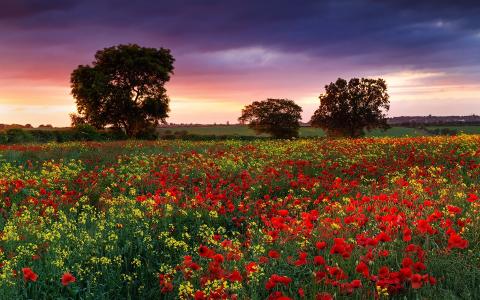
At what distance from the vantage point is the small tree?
6812 cm

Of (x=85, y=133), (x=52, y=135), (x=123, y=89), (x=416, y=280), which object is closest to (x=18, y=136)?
(x=52, y=135)

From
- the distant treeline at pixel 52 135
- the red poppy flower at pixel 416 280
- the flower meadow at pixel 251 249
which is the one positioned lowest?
the flower meadow at pixel 251 249

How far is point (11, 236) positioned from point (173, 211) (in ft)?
9.36

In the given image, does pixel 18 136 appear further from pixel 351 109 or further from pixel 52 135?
pixel 351 109

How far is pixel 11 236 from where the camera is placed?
7.31 m

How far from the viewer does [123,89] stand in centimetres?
5328

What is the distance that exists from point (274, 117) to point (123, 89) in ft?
77.4

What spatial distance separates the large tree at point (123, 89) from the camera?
171ft

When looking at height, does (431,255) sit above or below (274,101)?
below

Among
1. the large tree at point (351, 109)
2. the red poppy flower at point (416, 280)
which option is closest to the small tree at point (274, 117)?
the large tree at point (351, 109)

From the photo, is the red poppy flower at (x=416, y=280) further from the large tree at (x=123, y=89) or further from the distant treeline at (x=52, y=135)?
the large tree at (x=123, y=89)

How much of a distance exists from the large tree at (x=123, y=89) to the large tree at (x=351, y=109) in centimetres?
2022

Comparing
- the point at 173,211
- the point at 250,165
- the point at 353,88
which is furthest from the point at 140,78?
the point at 173,211

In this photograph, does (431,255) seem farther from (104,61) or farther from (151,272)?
(104,61)
